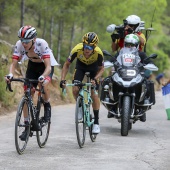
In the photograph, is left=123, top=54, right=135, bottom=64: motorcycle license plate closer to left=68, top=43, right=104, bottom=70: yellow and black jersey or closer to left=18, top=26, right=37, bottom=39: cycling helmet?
left=68, top=43, right=104, bottom=70: yellow and black jersey

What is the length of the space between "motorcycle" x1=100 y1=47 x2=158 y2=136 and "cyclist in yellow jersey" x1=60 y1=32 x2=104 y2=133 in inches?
37.0

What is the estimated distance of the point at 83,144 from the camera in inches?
387

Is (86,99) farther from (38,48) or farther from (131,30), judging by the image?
(131,30)

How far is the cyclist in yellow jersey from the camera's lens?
1016cm

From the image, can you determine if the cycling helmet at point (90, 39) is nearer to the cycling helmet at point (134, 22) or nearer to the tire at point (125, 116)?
the tire at point (125, 116)

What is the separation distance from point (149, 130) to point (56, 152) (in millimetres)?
3964

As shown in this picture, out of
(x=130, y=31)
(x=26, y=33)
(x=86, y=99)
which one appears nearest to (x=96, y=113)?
(x=86, y=99)

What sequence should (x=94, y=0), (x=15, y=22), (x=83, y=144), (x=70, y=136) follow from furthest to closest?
(x=15, y=22) < (x=94, y=0) < (x=70, y=136) < (x=83, y=144)

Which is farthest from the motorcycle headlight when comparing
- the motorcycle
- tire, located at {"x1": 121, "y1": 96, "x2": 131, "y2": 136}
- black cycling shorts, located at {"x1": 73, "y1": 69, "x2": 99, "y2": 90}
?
black cycling shorts, located at {"x1": 73, "y1": 69, "x2": 99, "y2": 90}

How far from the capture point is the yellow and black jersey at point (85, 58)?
10.5 metres

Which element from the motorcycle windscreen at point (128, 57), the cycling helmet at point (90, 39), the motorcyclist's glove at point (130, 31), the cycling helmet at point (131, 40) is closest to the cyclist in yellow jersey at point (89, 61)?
the cycling helmet at point (90, 39)

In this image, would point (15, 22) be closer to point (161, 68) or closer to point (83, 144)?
point (161, 68)

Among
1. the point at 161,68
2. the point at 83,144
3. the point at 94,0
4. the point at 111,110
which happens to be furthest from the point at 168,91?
the point at 161,68

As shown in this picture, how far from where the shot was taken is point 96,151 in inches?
370
